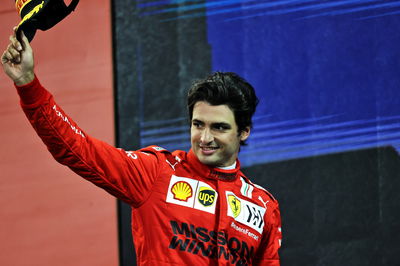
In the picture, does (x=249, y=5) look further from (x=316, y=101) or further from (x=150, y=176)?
(x=150, y=176)

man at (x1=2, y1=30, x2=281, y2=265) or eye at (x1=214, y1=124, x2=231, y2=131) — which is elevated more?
eye at (x1=214, y1=124, x2=231, y2=131)

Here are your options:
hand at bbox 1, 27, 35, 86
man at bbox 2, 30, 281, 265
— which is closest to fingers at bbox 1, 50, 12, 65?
hand at bbox 1, 27, 35, 86

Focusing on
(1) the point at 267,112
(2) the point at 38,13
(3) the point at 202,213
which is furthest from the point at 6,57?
(1) the point at 267,112

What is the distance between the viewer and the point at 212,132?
2000 mm

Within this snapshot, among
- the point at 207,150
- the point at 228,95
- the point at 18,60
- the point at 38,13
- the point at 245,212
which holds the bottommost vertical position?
the point at 245,212

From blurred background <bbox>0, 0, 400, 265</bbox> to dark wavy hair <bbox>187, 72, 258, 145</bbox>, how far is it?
1.11 metres

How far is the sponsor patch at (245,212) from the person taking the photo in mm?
2043

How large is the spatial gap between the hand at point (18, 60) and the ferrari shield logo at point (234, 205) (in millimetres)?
873

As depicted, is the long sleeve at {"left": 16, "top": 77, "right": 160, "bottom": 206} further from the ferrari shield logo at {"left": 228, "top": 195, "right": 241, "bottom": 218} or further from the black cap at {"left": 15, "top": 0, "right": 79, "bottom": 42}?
the ferrari shield logo at {"left": 228, "top": 195, "right": 241, "bottom": 218}

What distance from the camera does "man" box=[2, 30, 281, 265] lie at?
6.03 feet

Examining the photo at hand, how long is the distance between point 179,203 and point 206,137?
0.78ft

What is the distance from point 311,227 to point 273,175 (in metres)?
0.35

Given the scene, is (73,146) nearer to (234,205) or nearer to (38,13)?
(38,13)

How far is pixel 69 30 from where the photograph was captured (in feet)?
10.9
